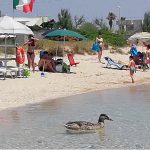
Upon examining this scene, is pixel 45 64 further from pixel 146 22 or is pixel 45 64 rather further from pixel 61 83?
pixel 146 22

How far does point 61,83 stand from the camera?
20203mm

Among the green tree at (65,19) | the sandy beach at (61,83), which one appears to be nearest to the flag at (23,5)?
the sandy beach at (61,83)

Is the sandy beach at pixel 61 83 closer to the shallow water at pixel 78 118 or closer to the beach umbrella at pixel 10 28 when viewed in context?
the shallow water at pixel 78 118

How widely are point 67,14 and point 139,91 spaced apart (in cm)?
7044

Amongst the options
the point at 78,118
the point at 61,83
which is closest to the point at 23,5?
the point at 61,83

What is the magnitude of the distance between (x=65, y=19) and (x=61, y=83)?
66539 millimetres

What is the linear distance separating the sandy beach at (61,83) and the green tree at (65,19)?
57.4m

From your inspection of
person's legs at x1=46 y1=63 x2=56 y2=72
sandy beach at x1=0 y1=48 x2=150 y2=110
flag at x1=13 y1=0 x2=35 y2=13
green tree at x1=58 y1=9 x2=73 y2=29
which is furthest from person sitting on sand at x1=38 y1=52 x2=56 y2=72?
green tree at x1=58 y1=9 x2=73 y2=29

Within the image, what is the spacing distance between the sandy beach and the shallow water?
0.74m

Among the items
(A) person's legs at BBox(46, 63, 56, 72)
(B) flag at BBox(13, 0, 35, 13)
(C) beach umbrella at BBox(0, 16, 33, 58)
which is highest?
(B) flag at BBox(13, 0, 35, 13)

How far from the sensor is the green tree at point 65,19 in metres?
84.5

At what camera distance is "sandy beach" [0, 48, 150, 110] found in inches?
649

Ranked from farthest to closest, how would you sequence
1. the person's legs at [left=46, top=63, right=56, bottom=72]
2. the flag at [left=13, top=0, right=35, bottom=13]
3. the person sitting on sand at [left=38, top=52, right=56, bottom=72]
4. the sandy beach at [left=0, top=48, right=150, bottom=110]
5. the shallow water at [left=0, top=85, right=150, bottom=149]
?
the flag at [left=13, top=0, right=35, bottom=13], the person's legs at [left=46, top=63, right=56, bottom=72], the person sitting on sand at [left=38, top=52, right=56, bottom=72], the sandy beach at [left=0, top=48, right=150, bottom=110], the shallow water at [left=0, top=85, right=150, bottom=149]

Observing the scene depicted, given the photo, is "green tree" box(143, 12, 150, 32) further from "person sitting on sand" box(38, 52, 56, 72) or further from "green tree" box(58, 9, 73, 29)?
"person sitting on sand" box(38, 52, 56, 72)
